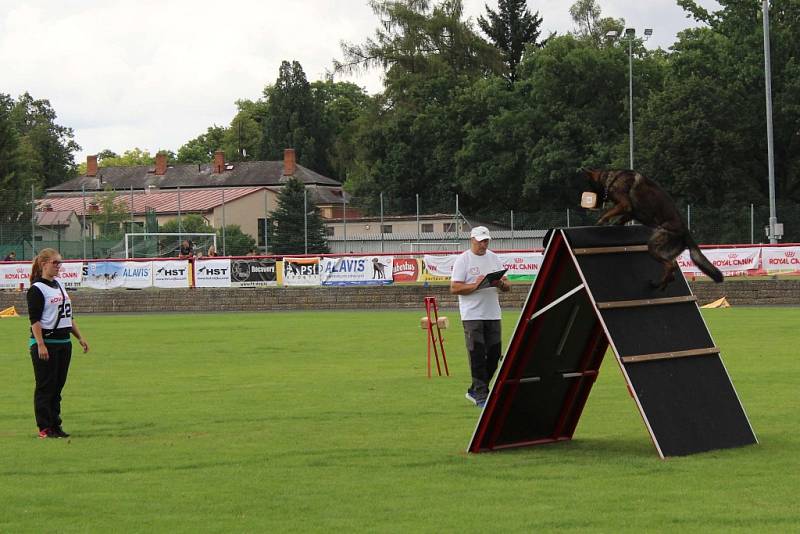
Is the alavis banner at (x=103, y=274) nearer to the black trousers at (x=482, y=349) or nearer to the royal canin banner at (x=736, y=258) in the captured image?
the royal canin banner at (x=736, y=258)

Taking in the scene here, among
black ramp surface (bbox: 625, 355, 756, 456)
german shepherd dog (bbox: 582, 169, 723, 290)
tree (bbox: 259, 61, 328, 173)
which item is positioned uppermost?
tree (bbox: 259, 61, 328, 173)

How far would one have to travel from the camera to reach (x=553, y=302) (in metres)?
10.3

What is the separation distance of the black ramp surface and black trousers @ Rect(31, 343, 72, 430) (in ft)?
18.4

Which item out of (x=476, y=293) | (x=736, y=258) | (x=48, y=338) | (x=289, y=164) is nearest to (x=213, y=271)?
(x=736, y=258)

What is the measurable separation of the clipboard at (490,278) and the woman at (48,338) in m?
4.09

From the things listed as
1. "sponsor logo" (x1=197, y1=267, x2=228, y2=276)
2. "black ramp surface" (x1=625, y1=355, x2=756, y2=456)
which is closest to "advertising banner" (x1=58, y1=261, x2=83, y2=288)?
"sponsor logo" (x1=197, y1=267, x2=228, y2=276)

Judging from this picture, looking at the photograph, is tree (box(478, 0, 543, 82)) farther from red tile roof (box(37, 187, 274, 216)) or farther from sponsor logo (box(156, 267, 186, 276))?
sponsor logo (box(156, 267, 186, 276))

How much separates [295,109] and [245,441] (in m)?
109

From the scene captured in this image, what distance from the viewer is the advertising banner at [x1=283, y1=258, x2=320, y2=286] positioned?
132 ft

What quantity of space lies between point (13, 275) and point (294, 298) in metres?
9.37

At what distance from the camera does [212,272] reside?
40750mm

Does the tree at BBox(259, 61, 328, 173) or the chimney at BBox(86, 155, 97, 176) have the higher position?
the tree at BBox(259, 61, 328, 173)

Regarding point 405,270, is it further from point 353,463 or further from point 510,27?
point 510,27

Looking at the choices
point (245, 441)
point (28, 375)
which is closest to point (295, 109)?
point (28, 375)
